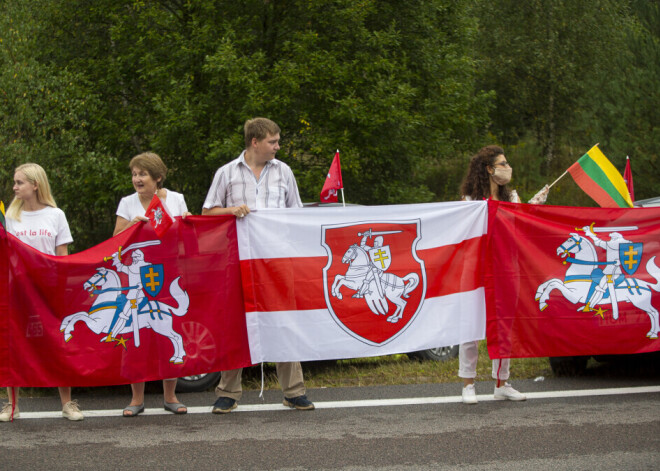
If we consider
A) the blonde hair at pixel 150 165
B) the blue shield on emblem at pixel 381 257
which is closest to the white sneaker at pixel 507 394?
the blue shield on emblem at pixel 381 257

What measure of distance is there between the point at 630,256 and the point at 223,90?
12947mm

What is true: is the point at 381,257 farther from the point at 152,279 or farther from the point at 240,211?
the point at 152,279

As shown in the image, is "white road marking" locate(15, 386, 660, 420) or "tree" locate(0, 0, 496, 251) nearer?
"white road marking" locate(15, 386, 660, 420)

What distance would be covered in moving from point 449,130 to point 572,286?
45.7 ft

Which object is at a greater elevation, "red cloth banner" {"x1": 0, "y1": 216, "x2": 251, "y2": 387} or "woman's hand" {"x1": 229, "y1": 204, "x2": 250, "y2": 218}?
"woman's hand" {"x1": 229, "y1": 204, "x2": 250, "y2": 218}

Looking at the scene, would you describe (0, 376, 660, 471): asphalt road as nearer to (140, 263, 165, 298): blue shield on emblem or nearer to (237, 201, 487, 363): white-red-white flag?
(237, 201, 487, 363): white-red-white flag

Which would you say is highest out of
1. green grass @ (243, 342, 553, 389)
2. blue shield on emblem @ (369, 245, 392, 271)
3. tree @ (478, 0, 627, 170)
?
tree @ (478, 0, 627, 170)

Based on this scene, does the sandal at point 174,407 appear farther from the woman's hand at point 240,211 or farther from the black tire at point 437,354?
the black tire at point 437,354

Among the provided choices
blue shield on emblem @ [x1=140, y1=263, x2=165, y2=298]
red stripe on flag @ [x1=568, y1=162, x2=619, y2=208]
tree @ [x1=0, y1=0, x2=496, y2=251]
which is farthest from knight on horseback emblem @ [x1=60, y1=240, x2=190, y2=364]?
tree @ [x1=0, y1=0, x2=496, y2=251]

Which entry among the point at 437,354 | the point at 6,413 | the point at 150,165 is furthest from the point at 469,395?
the point at 6,413

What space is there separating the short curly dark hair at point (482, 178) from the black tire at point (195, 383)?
8.48 feet

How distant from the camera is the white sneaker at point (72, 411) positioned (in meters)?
6.02

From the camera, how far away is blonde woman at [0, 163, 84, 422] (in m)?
6.16

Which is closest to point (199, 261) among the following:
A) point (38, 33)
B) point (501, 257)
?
point (501, 257)
